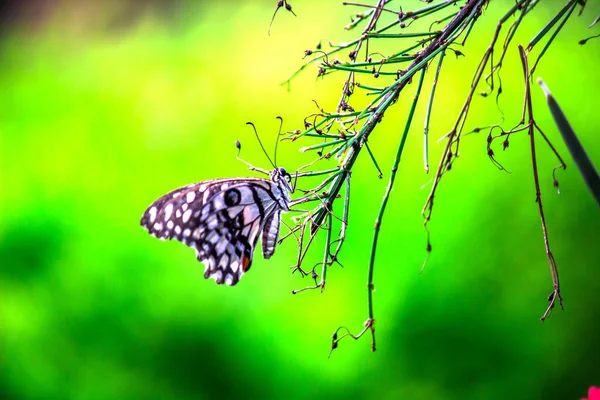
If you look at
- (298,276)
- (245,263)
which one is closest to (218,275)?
(245,263)

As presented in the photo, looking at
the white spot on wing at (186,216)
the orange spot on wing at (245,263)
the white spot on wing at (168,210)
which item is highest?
the white spot on wing at (168,210)

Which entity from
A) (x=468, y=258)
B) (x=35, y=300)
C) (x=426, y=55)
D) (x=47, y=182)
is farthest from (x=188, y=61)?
(x=426, y=55)

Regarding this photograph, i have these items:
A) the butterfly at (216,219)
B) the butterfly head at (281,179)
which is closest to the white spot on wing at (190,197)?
the butterfly at (216,219)

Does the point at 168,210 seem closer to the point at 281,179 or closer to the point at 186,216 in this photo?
the point at 186,216

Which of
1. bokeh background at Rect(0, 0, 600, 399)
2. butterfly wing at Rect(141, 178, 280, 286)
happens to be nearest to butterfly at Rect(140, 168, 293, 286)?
butterfly wing at Rect(141, 178, 280, 286)

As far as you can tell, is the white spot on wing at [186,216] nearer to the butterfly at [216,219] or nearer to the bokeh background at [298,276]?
the butterfly at [216,219]

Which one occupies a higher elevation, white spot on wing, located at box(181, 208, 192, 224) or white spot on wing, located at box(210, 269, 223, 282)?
white spot on wing, located at box(181, 208, 192, 224)

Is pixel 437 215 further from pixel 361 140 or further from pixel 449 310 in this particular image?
pixel 361 140

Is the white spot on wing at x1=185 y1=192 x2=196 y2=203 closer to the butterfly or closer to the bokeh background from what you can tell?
the butterfly
